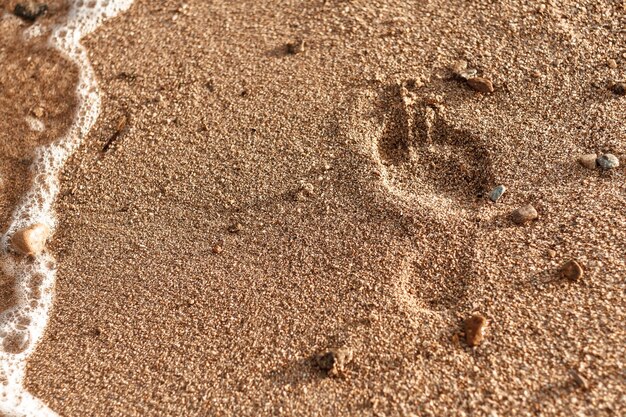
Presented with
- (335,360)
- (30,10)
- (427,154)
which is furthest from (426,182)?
(30,10)

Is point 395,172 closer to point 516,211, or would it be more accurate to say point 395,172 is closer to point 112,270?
point 516,211

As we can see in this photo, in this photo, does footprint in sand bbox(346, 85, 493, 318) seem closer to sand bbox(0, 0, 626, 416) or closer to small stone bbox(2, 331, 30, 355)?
sand bbox(0, 0, 626, 416)

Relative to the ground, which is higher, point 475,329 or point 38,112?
point 38,112

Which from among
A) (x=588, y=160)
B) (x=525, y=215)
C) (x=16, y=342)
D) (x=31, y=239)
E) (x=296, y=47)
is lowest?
(x=16, y=342)

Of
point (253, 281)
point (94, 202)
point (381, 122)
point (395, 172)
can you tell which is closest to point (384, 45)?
point (381, 122)

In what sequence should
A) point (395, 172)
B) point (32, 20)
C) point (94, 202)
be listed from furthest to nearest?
point (32, 20), point (94, 202), point (395, 172)

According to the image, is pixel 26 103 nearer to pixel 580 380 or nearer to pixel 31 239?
pixel 31 239
